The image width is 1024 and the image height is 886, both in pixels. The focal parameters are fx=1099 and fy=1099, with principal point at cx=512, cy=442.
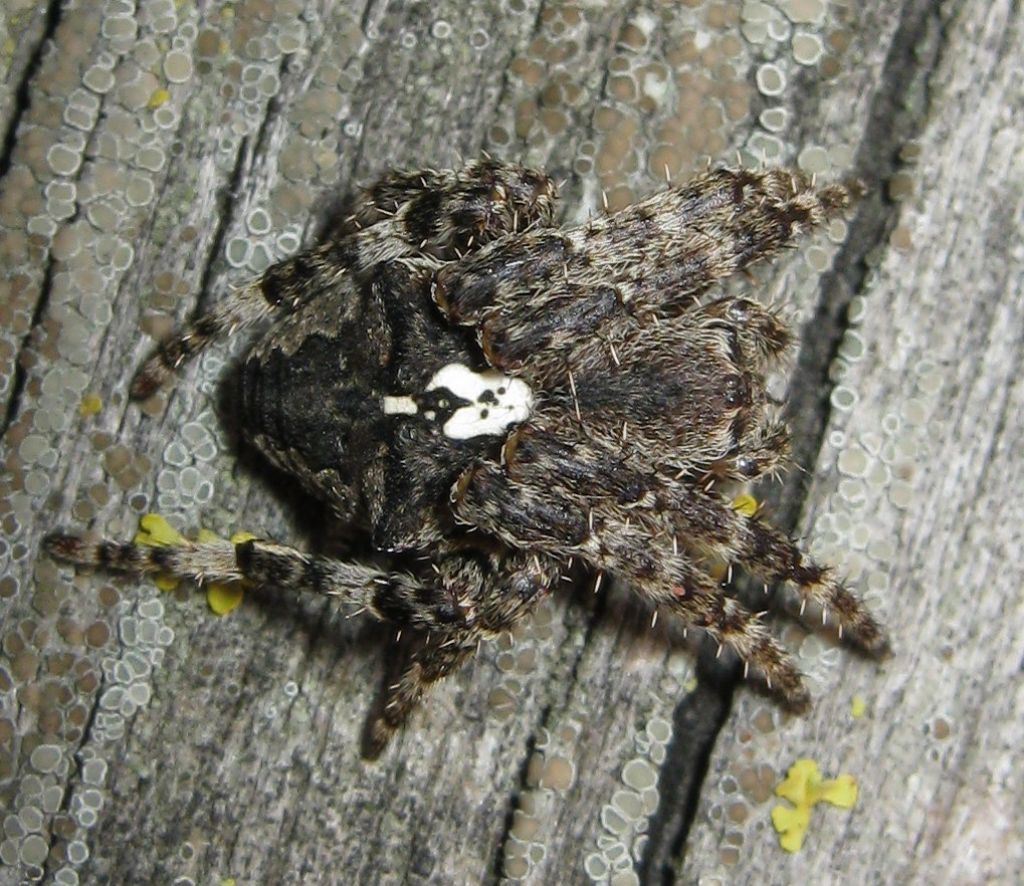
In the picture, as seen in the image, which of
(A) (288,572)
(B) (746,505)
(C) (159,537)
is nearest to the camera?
(A) (288,572)

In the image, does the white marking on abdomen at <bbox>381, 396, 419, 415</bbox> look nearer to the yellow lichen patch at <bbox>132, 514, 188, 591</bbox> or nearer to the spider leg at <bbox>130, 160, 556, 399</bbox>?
the spider leg at <bbox>130, 160, 556, 399</bbox>

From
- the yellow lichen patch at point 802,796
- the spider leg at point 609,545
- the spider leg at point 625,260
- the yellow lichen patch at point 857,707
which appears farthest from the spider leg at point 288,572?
the yellow lichen patch at point 857,707

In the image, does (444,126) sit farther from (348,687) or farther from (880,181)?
(348,687)

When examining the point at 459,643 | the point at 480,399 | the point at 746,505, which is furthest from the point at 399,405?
the point at 746,505

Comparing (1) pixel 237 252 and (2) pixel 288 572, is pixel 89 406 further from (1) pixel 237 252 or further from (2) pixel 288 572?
(2) pixel 288 572

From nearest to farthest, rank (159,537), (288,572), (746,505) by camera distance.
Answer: (288,572) → (159,537) → (746,505)

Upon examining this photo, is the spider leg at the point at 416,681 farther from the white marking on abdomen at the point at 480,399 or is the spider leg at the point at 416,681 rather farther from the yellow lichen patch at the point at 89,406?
the yellow lichen patch at the point at 89,406
